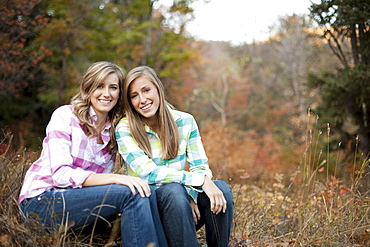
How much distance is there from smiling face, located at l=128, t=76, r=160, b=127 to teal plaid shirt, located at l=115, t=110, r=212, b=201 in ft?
0.39

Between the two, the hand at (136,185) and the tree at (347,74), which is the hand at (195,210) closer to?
the hand at (136,185)

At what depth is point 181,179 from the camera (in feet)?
7.30

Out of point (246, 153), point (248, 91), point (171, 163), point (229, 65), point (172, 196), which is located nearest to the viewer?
point (172, 196)

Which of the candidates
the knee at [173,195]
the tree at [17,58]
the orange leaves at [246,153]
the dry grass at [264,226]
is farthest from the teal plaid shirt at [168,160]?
the orange leaves at [246,153]

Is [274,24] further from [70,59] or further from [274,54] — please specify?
[70,59]

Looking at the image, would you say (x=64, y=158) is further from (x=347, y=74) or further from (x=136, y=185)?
(x=347, y=74)

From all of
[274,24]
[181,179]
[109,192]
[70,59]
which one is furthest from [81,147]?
[274,24]

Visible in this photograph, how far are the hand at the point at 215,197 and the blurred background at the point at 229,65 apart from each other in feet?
6.16

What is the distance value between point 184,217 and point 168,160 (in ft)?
1.69

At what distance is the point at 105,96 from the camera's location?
2.33 meters

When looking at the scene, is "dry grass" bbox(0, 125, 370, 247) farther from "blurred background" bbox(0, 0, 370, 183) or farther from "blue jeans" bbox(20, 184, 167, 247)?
"blurred background" bbox(0, 0, 370, 183)

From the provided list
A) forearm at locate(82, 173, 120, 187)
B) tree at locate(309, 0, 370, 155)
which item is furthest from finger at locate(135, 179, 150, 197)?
tree at locate(309, 0, 370, 155)

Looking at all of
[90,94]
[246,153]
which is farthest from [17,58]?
[246,153]

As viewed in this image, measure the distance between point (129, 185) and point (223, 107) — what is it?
12.0 meters
